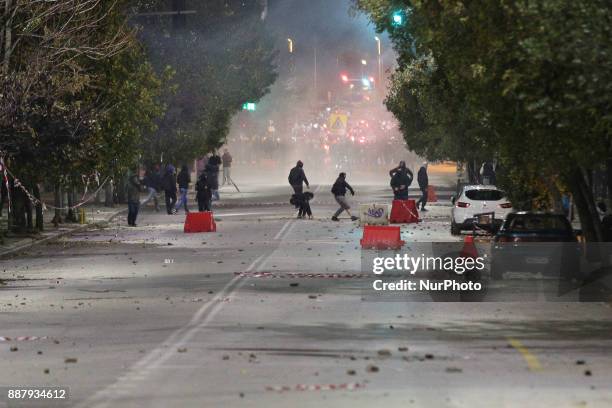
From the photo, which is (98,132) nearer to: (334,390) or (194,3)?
(334,390)

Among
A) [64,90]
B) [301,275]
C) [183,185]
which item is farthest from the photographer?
[183,185]

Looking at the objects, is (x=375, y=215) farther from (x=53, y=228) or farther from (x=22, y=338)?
(x=22, y=338)

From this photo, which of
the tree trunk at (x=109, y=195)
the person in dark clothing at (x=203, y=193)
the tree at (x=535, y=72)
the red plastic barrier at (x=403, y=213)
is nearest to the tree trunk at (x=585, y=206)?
the tree at (x=535, y=72)

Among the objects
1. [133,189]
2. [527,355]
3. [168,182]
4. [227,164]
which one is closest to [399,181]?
[168,182]

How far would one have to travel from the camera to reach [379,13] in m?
34.3

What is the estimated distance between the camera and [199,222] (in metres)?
45.4

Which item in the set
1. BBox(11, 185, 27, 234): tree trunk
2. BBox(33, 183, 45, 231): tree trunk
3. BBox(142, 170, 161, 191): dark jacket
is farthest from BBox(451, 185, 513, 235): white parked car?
BBox(142, 170, 161, 191): dark jacket

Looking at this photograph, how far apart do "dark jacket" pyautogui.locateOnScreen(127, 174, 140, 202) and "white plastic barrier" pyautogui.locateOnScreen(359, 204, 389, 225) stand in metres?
7.50

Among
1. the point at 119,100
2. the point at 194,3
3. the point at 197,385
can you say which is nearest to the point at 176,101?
the point at 194,3

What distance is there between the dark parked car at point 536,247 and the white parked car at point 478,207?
1400 cm

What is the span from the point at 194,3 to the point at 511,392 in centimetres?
6593

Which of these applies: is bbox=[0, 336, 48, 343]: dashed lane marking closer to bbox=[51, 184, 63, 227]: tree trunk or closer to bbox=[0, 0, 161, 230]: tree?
bbox=[0, 0, 161, 230]: tree

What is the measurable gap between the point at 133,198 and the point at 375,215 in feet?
26.3

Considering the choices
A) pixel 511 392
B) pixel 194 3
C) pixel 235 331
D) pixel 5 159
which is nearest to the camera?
pixel 511 392
